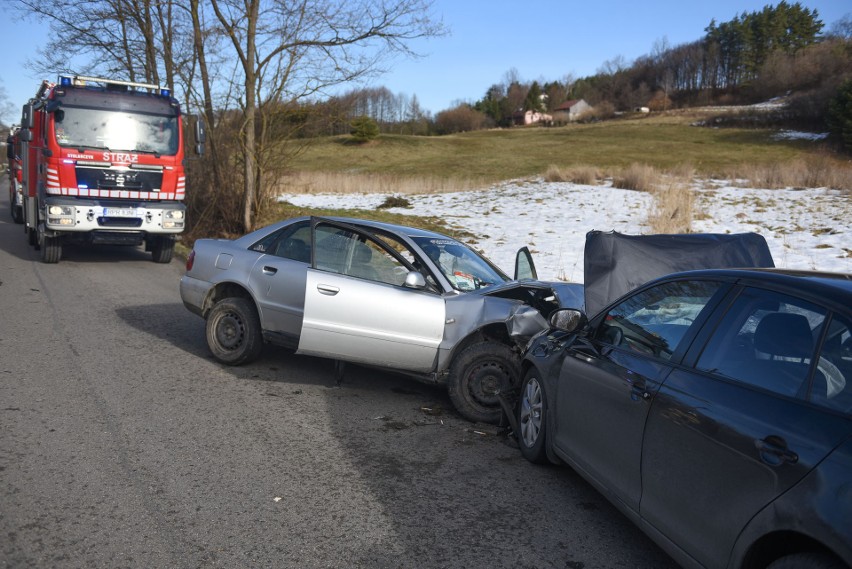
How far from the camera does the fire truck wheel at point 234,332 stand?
23.3ft

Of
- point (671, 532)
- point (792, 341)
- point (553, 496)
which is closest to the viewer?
point (792, 341)

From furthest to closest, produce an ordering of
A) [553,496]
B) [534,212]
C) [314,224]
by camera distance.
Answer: [534,212] → [314,224] → [553,496]

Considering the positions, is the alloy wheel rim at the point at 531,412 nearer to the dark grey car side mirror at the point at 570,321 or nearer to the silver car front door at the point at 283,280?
A: the dark grey car side mirror at the point at 570,321

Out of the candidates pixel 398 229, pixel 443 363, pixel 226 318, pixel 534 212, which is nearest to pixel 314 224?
pixel 398 229

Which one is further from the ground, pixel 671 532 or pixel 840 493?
pixel 840 493

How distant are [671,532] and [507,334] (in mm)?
3040

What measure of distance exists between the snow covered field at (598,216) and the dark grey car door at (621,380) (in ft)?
28.0

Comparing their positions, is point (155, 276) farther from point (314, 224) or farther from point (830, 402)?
point (830, 402)

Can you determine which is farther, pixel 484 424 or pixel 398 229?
pixel 398 229

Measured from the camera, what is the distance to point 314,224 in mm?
6973

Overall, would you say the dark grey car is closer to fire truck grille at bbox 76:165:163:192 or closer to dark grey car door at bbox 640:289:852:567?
dark grey car door at bbox 640:289:852:567

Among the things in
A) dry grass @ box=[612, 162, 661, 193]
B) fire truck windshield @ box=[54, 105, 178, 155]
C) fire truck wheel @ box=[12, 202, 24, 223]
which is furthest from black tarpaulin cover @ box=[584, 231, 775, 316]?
fire truck wheel @ box=[12, 202, 24, 223]

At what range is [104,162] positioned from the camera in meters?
13.2

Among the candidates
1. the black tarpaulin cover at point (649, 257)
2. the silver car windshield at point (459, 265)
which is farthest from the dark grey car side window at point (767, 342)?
the silver car windshield at point (459, 265)
